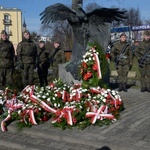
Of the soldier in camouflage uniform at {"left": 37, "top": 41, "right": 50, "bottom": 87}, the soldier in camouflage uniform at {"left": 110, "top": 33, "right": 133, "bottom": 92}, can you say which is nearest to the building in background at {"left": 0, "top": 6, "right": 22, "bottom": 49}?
the soldier in camouflage uniform at {"left": 37, "top": 41, "right": 50, "bottom": 87}

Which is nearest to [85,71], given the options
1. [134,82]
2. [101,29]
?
[101,29]

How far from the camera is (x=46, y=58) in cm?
1115

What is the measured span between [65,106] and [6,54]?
4.33 meters

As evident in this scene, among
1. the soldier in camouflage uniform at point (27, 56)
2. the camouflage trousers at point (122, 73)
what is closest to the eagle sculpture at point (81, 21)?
the camouflage trousers at point (122, 73)

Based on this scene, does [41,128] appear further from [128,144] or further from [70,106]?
[128,144]

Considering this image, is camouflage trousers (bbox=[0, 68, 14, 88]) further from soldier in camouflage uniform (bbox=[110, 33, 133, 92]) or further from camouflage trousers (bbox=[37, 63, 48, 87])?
soldier in camouflage uniform (bbox=[110, 33, 133, 92])

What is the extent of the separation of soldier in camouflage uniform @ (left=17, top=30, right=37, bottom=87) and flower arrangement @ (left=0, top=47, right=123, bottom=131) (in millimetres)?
3139

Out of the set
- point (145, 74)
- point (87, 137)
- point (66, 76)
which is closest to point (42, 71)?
point (66, 76)

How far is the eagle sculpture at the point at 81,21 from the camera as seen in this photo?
8.45 meters

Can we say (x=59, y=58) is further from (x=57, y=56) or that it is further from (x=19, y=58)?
(x=19, y=58)

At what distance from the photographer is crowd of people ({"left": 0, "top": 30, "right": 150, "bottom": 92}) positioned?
29.1 feet

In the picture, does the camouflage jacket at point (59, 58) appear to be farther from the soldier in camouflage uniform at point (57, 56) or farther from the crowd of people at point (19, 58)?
the crowd of people at point (19, 58)

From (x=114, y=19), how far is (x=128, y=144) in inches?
197

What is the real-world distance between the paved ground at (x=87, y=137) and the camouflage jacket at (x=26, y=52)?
410 cm
